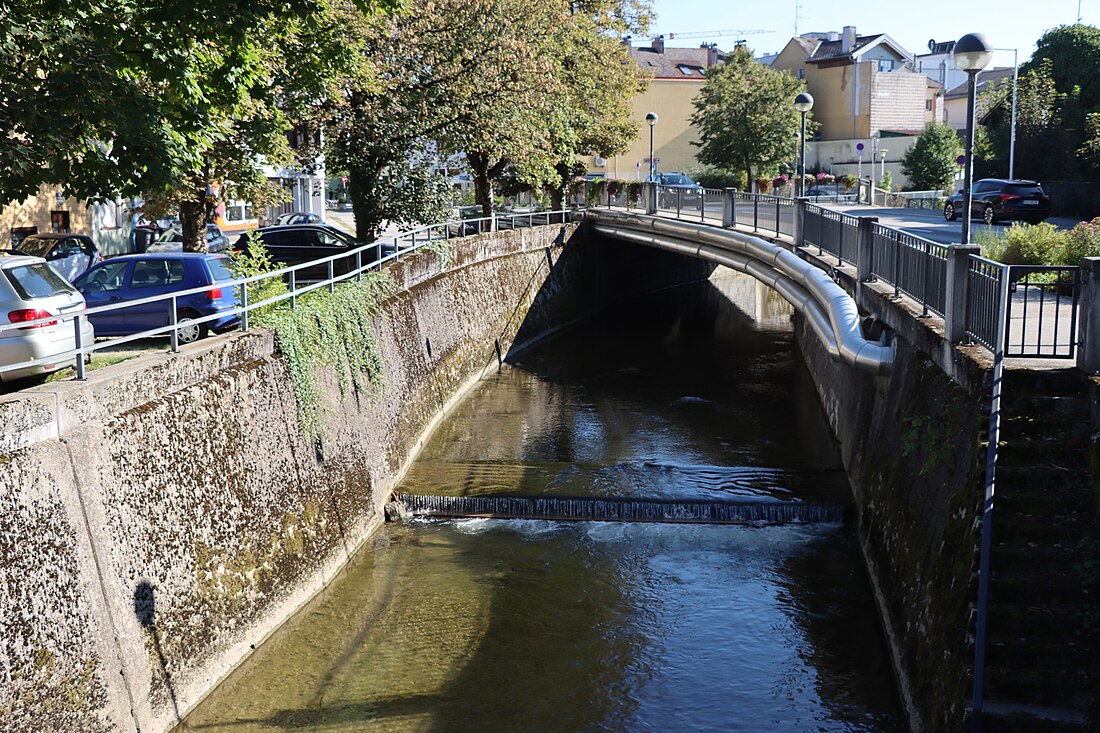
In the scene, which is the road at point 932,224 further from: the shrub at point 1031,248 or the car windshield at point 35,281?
the car windshield at point 35,281

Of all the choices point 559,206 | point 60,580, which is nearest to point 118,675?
point 60,580

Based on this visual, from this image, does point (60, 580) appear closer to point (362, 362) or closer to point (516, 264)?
point (362, 362)

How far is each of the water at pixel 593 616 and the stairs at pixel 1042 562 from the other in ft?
7.60

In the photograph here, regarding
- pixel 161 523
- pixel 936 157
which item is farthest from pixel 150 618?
pixel 936 157

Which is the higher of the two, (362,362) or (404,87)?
(404,87)

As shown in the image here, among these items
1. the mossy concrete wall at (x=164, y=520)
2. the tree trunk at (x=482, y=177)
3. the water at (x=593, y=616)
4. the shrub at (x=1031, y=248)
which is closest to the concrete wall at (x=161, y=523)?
the mossy concrete wall at (x=164, y=520)

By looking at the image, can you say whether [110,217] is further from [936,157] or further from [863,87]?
[863,87]

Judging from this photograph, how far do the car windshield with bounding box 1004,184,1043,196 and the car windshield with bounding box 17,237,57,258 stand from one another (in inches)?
1038

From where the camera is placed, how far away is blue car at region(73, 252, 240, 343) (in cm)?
1700

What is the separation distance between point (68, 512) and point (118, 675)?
1387 millimetres

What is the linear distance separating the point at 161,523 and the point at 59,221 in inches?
1077

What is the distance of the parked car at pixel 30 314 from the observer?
11664 mm

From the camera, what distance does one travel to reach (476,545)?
1474 cm

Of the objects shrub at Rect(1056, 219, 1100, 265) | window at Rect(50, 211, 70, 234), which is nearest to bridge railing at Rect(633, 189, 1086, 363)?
shrub at Rect(1056, 219, 1100, 265)
